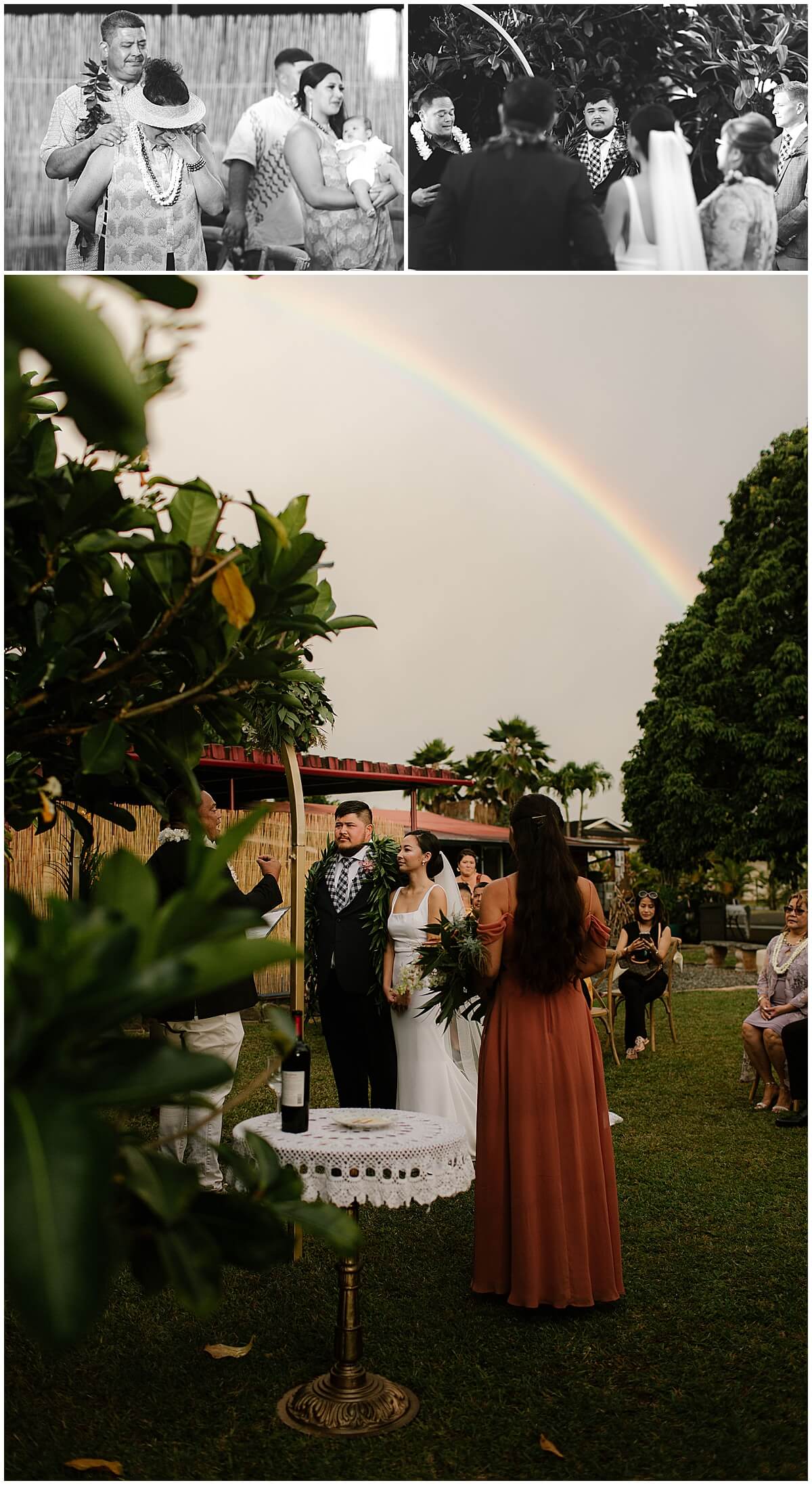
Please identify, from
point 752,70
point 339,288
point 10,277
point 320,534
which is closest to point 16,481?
point 320,534

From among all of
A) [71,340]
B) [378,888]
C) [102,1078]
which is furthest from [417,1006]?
[71,340]

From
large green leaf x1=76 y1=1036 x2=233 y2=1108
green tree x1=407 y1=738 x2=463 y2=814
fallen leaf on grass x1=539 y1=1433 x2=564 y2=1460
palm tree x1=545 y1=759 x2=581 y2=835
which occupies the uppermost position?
green tree x1=407 y1=738 x2=463 y2=814

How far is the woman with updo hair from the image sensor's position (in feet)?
6.35

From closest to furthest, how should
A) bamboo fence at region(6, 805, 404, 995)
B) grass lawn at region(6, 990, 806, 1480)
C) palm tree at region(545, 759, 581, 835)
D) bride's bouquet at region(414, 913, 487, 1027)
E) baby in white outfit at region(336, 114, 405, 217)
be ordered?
baby in white outfit at region(336, 114, 405, 217), grass lawn at region(6, 990, 806, 1480), bride's bouquet at region(414, 913, 487, 1027), bamboo fence at region(6, 805, 404, 995), palm tree at region(545, 759, 581, 835)

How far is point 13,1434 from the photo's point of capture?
3.01 meters

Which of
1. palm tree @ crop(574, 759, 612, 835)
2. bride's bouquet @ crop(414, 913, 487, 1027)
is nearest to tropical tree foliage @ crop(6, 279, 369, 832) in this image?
bride's bouquet @ crop(414, 913, 487, 1027)

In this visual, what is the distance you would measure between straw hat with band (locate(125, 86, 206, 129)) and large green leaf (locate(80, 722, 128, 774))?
3.83ft

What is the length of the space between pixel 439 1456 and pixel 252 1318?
1.16 m

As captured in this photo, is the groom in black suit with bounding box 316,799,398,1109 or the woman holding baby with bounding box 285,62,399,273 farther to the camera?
the groom in black suit with bounding box 316,799,398,1109

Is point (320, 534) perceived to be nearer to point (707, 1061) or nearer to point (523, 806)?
point (523, 806)

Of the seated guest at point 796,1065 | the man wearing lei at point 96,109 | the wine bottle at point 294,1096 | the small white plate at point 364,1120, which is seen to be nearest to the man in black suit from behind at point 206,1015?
the small white plate at point 364,1120

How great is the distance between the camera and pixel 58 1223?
0.65 metres

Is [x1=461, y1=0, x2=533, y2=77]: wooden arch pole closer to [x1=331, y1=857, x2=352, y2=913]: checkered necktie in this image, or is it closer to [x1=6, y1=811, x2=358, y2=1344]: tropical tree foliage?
[x1=6, y1=811, x2=358, y2=1344]: tropical tree foliage

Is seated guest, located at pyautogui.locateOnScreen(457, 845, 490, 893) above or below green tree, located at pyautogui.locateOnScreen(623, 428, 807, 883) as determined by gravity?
below
